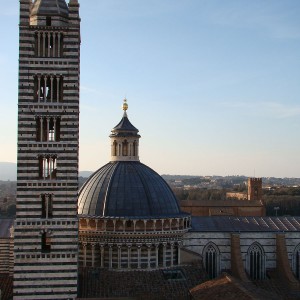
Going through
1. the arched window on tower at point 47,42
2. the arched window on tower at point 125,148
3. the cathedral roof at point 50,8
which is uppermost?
the cathedral roof at point 50,8

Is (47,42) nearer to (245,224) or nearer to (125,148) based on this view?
(125,148)

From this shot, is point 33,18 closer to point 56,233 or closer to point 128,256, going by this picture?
point 56,233

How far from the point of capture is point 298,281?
121ft

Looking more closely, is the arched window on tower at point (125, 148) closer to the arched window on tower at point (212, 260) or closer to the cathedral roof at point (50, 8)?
the arched window on tower at point (212, 260)

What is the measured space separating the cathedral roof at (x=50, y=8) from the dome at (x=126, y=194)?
11.3m

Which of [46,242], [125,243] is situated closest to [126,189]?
[125,243]

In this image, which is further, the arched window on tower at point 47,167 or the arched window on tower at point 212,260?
the arched window on tower at point 212,260

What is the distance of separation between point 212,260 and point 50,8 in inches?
768

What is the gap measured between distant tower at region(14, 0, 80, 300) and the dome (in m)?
5.18

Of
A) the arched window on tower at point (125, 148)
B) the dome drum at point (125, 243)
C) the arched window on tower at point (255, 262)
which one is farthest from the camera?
the arched window on tower at point (125, 148)

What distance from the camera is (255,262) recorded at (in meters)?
38.8

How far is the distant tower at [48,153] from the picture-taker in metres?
30.7

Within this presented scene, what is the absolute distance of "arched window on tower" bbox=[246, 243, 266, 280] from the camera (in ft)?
127

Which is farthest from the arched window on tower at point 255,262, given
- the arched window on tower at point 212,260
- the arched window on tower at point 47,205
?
the arched window on tower at point 47,205
